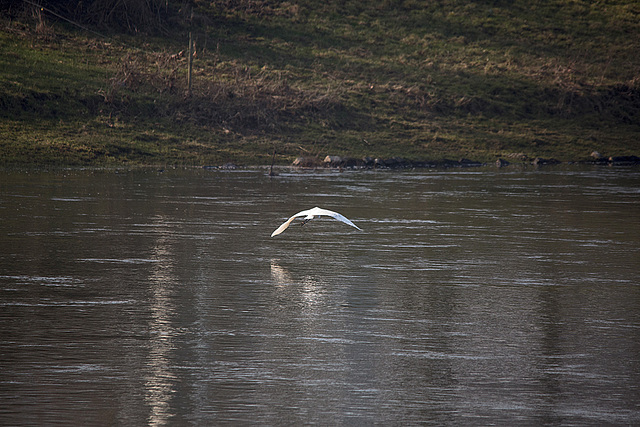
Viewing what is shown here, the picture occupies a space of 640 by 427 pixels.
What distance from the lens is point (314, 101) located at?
1839 inches

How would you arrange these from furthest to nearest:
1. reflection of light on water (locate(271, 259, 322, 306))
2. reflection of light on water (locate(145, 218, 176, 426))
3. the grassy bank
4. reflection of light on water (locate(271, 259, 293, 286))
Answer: the grassy bank → reflection of light on water (locate(271, 259, 293, 286)) → reflection of light on water (locate(271, 259, 322, 306)) → reflection of light on water (locate(145, 218, 176, 426))

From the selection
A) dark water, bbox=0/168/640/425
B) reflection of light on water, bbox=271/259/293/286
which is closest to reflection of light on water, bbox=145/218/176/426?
dark water, bbox=0/168/640/425

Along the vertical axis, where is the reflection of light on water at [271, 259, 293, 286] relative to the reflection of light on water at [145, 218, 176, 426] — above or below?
above

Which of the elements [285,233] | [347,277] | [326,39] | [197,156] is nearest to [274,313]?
[347,277]

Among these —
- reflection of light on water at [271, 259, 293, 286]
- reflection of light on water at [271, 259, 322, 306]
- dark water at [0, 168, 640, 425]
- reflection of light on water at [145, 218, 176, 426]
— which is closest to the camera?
reflection of light on water at [145, 218, 176, 426]

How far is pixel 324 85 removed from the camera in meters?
50.0

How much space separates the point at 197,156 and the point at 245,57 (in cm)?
1557

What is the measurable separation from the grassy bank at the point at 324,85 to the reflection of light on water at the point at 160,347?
23.1m

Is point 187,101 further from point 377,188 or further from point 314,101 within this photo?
point 377,188

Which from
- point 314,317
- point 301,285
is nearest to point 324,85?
point 301,285

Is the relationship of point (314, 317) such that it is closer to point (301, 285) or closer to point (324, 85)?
point (301, 285)

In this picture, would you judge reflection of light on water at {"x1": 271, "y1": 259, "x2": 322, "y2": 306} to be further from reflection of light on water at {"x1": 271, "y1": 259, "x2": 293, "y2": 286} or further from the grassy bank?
the grassy bank

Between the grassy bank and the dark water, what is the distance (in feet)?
57.6

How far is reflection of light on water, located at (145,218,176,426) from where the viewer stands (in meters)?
8.06
